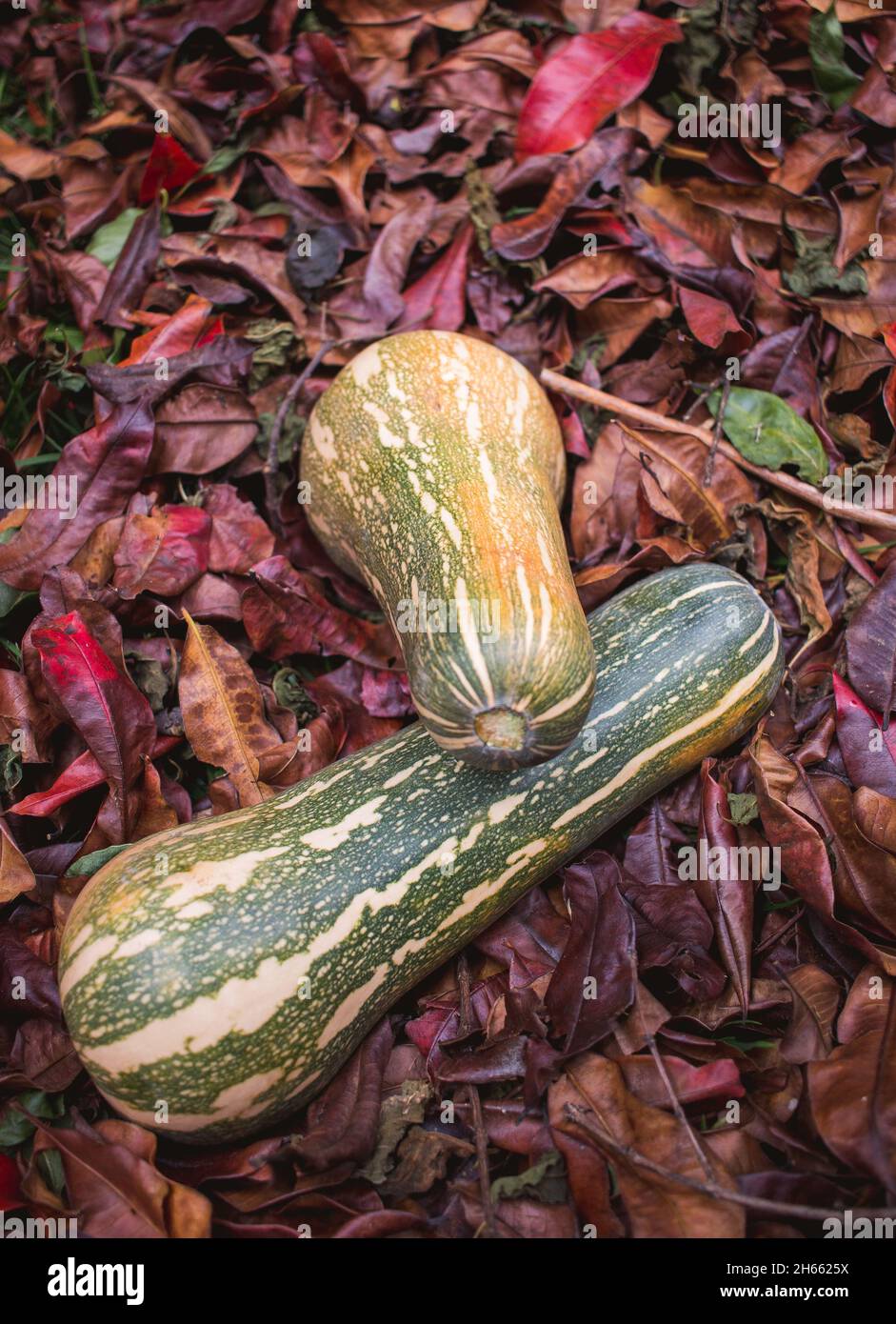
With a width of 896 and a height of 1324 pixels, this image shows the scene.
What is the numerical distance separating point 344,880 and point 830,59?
2.88 metres

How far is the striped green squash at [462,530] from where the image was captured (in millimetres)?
1852

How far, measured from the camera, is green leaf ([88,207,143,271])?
→ 298 centimetres

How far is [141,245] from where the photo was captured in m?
2.91

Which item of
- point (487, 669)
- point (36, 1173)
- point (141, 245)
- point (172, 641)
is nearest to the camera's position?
point (487, 669)

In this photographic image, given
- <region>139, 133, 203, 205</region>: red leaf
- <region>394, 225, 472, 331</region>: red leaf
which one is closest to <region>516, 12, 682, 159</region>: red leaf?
<region>394, 225, 472, 331</region>: red leaf

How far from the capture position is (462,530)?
79.7 inches

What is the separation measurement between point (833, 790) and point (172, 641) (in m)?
1.77

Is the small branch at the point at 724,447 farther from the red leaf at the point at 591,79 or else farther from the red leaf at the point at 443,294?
the red leaf at the point at 591,79

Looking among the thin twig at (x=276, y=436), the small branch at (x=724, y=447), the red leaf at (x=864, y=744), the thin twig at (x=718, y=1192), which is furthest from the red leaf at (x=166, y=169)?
the thin twig at (x=718, y=1192)

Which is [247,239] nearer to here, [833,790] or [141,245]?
[141,245]

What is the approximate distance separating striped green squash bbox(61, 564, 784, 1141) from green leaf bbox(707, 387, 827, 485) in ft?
1.54

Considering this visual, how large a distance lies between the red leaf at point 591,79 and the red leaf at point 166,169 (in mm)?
1119

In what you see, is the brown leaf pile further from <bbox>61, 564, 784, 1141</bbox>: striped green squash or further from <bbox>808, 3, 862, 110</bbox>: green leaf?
Answer: <bbox>61, 564, 784, 1141</bbox>: striped green squash

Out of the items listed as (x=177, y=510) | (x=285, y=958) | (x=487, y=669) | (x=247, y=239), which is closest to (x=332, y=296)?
(x=247, y=239)
